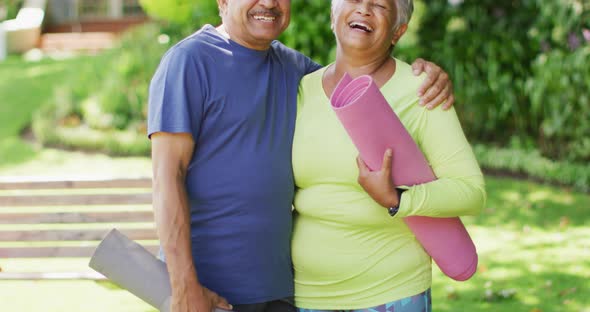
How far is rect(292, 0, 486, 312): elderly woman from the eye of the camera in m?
2.22

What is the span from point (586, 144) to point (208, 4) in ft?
14.7

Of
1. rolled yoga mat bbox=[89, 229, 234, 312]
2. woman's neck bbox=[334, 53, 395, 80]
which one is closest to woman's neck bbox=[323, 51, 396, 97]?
woman's neck bbox=[334, 53, 395, 80]

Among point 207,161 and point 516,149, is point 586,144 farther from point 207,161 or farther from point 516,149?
point 207,161

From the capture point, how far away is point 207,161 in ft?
7.23

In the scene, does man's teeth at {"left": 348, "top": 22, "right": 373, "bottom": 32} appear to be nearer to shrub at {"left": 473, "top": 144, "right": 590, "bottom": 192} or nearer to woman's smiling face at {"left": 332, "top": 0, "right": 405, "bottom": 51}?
woman's smiling face at {"left": 332, "top": 0, "right": 405, "bottom": 51}

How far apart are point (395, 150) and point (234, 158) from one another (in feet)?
1.53

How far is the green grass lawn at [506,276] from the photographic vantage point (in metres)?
4.56

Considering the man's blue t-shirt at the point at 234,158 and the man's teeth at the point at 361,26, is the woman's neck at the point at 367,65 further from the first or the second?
the man's blue t-shirt at the point at 234,158

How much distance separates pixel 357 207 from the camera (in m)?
2.27

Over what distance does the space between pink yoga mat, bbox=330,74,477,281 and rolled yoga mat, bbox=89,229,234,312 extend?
0.65 meters

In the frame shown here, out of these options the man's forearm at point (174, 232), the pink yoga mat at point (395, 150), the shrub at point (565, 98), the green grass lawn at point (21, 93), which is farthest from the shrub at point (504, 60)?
the man's forearm at point (174, 232)

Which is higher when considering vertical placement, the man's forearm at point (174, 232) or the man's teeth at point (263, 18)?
the man's teeth at point (263, 18)

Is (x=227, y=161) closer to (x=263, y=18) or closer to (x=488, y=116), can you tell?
(x=263, y=18)

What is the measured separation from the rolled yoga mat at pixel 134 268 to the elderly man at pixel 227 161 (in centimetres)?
7
